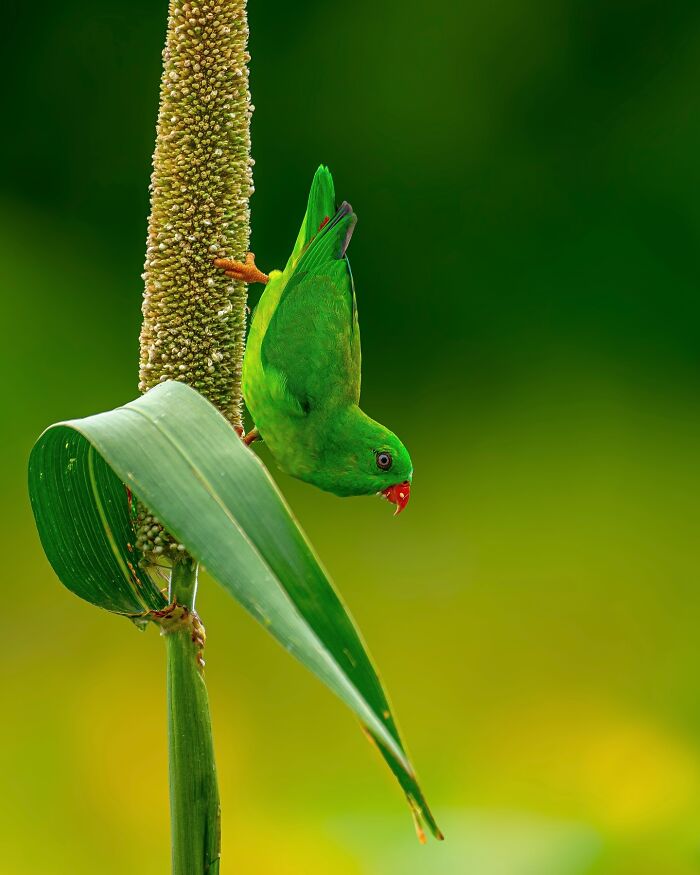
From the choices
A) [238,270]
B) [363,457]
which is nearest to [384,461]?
[363,457]

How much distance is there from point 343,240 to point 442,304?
125 centimetres

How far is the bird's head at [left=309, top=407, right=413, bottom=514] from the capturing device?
1.17 meters

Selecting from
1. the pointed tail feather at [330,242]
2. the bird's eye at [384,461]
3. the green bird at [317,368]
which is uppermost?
the pointed tail feather at [330,242]

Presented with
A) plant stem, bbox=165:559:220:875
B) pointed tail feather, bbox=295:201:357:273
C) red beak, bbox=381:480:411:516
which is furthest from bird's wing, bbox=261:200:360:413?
plant stem, bbox=165:559:220:875

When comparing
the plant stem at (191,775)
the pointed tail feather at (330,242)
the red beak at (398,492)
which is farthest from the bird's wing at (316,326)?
the plant stem at (191,775)

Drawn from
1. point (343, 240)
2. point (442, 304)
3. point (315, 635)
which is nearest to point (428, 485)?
point (442, 304)

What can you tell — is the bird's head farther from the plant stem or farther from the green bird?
the plant stem

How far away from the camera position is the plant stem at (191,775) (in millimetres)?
852

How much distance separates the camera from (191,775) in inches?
33.7

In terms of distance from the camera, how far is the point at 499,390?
241 cm

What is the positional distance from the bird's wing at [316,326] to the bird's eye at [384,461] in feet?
0.27

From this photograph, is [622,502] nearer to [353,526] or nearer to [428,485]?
[428,485]

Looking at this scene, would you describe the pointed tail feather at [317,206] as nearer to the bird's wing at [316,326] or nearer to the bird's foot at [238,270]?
the bird's wing at [316,326]

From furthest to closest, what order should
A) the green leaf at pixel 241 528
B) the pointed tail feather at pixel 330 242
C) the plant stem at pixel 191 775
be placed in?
the pointed tail feather at pixel 330 242
the plant stem at pixel 191 775
the green leaf at pixel 241 528
